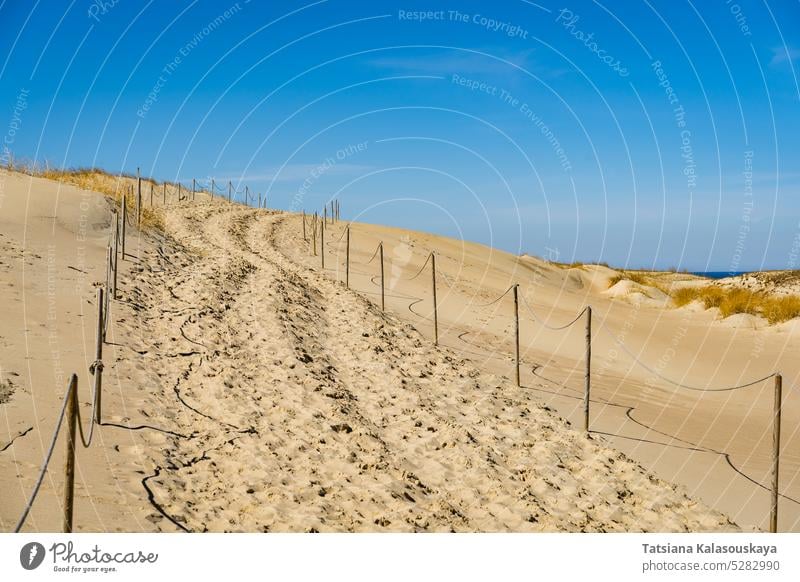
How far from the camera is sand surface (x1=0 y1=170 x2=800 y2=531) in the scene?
653 centimetres

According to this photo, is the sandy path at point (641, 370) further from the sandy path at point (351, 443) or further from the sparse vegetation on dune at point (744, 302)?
the sparse vegetation on dune at point (744, 302)

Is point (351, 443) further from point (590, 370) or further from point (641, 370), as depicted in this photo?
point (641, 370)

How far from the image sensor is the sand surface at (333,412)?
21.4 ft

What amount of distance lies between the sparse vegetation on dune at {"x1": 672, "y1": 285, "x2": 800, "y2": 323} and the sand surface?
2.60 m

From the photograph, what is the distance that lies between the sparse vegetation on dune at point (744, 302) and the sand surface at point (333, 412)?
2.60m

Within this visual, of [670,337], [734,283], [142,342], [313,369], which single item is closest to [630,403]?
[313,369]

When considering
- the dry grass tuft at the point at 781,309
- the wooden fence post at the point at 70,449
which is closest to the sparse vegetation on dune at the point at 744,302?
the dry grass tuft at the point at 781,309

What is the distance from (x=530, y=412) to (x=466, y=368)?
8.34 ft

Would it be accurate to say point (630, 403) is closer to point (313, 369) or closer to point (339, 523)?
point (313, 369)

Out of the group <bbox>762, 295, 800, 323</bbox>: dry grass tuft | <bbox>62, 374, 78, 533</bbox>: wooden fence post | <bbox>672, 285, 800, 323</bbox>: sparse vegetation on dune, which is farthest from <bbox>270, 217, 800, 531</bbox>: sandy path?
<bbox>62, 374, 78, 533</bbox>: wooden fence post

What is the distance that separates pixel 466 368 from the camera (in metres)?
12.6

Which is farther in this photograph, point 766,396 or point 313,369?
point 766,396

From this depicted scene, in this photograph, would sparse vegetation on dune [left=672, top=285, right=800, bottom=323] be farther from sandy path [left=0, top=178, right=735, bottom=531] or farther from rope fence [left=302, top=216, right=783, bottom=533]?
sandy path [left=0, top=178, right=735, bottom=531]
